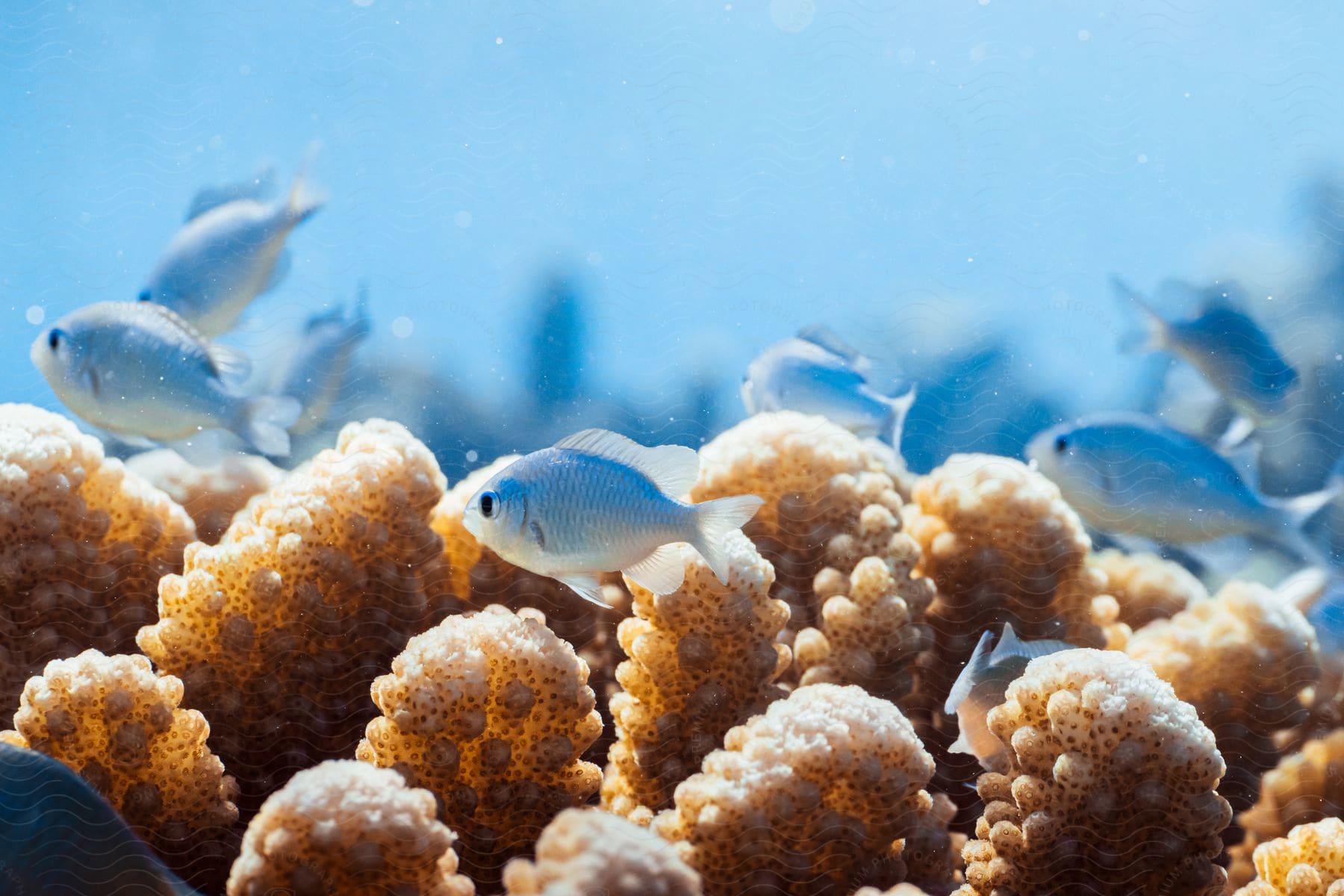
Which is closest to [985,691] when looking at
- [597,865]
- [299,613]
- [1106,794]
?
[1106,794]

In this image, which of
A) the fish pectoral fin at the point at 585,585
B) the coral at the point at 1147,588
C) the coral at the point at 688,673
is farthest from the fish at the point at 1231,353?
the fish pectoral fin at the point at 585,585

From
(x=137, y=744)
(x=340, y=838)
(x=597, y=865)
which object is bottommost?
(x=137, y=744)

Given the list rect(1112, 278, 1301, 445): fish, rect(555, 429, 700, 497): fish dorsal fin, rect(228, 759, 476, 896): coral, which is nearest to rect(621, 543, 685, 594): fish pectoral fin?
rect(555, 429, 700, 497): fish dorsal fin

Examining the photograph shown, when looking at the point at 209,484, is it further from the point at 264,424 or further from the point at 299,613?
the point at 299,613

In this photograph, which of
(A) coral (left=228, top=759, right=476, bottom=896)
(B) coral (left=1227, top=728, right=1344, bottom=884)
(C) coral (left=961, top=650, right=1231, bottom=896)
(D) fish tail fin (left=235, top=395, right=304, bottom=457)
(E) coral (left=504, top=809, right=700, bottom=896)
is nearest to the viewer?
(E) coral (left=504, top=809, right=700, bottom=896)

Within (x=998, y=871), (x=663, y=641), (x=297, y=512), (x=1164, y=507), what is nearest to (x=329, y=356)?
(x=297, y=512)

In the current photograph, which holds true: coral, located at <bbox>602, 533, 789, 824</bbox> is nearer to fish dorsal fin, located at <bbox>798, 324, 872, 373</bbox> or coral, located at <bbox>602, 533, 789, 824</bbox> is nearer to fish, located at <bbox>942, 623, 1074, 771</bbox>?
fish, located at <bbox>942, 623, 1074, 771</bbox>

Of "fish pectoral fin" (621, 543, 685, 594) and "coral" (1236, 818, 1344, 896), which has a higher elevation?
"fish pectoral fin" (621, 543, 685, 594)

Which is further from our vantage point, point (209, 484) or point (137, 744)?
point (209, 484)
